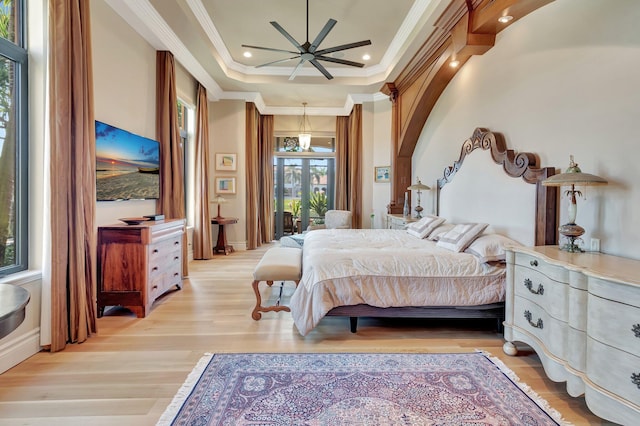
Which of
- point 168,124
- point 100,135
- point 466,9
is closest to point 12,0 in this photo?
point 100,135

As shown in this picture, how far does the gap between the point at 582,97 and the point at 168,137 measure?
445 cm

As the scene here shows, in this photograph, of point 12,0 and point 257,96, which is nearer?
point 12,0

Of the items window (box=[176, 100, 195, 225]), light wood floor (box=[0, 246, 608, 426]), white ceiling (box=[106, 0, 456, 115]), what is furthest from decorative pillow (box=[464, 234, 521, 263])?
window (box=[176, 100, 195, 225])

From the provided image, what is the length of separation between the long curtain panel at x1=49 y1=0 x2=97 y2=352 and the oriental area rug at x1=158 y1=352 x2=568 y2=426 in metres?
A: 1.19

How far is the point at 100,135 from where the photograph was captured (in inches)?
121

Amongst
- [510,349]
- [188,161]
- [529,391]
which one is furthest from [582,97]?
[188,161]

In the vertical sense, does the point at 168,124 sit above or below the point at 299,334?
above

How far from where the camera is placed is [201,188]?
18.2ft

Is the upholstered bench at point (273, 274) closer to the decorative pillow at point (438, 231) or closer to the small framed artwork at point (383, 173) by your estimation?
the decorative pillow at point (438, 231)

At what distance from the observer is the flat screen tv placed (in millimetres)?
3124

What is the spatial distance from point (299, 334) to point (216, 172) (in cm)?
481

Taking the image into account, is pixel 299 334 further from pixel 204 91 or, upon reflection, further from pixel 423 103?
pixel 204 91

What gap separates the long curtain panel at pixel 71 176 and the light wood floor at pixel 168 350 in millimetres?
286

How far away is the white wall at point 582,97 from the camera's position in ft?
6.64
